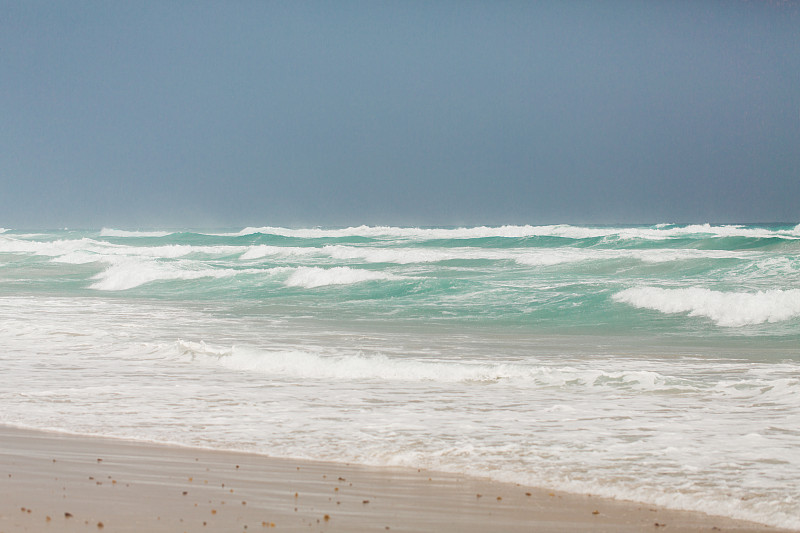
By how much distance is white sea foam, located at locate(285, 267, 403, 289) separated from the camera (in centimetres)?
2059

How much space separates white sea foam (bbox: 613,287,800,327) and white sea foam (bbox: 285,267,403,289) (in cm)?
774

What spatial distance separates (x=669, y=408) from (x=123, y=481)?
4.12 metres

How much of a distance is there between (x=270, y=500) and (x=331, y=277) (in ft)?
57.0

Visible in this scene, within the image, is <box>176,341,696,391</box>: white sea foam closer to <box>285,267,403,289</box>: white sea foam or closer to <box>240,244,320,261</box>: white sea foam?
<box>285,267,403,289</box>: white sea foam

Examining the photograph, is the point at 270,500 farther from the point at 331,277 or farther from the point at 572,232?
the point at 572,232

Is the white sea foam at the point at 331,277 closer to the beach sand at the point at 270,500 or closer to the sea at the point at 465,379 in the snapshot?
the sea at the point at 465,379

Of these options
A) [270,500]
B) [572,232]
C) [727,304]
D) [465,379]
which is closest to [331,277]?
[727,304]

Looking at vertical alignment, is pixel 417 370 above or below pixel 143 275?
below

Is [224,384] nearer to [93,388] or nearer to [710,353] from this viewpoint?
[93,388]

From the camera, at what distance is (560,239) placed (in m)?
40.9

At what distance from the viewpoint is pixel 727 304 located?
13.2 m

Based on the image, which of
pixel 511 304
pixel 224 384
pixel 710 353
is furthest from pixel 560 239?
pixel 224 384

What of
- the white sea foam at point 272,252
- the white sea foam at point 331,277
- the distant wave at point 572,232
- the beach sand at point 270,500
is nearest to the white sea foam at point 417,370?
the beach sand at point 270,500

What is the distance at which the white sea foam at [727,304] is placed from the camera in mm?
12578
